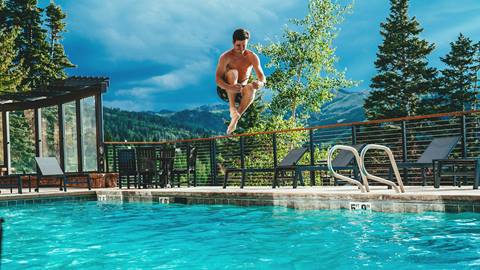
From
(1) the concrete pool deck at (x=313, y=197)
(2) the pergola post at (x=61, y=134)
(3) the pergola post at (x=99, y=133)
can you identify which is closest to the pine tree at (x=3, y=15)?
(2) the pergola post at (x=61, y=134)

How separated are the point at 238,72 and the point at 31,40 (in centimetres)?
2706

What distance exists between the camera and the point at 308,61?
85.1ft

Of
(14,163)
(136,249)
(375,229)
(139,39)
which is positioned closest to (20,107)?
(14,163)

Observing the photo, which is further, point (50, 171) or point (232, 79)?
point (50, 171)

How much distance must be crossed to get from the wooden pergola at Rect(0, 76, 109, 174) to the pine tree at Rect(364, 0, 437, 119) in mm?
25037

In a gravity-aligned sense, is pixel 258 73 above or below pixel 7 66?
below

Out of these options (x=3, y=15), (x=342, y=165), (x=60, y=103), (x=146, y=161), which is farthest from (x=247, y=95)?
(x=3, y=15)

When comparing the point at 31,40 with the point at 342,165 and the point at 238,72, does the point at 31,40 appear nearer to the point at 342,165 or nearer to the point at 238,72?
the point at 342,165

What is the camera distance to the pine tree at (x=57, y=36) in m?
28.9

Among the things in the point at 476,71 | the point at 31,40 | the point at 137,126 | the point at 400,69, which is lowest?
the point at 137,126

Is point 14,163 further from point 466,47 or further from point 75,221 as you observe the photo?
point 466,47

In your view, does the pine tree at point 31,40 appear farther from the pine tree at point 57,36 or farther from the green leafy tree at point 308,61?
the green leafy tree at point 308,61

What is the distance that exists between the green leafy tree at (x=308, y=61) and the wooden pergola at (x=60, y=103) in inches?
530

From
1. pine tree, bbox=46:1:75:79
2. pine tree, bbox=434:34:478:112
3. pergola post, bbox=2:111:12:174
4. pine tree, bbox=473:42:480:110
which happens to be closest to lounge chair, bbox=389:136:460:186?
pergola post, bbox=2:111:12:174
